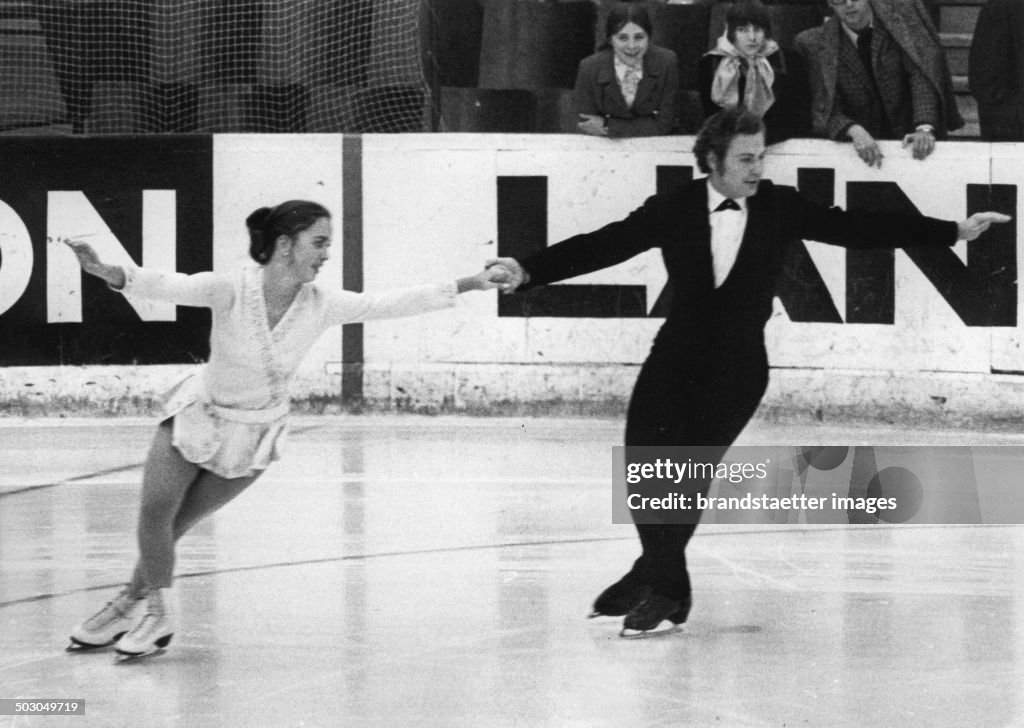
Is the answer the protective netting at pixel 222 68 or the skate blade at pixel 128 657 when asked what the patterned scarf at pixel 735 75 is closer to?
the protective netting at pixel 222 68

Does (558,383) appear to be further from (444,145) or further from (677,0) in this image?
(677,0)

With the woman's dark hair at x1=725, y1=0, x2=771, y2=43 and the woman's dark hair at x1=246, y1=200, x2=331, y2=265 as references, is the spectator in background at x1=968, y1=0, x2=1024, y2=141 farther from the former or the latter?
the woman's dark hair at x1=246, y1=200, x2=331, y2=265

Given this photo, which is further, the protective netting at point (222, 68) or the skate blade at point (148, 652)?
the protective netting at point (222, 68)

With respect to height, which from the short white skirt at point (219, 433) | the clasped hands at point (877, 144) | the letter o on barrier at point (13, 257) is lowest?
the short white skirt at point (219, 433)

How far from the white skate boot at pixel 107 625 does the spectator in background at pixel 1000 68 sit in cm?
703

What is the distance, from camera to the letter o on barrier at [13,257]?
33.7 feet

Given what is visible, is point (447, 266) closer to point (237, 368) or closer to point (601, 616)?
point (601, 616)

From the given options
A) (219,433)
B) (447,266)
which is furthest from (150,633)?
(447,266)

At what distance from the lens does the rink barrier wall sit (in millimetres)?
10133

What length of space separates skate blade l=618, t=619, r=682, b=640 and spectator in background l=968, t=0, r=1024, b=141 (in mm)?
5882

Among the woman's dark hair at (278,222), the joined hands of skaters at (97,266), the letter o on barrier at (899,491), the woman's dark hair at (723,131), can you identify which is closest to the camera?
the joined hands of skaters at (97,266)

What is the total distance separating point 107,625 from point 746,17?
6130 millimetres

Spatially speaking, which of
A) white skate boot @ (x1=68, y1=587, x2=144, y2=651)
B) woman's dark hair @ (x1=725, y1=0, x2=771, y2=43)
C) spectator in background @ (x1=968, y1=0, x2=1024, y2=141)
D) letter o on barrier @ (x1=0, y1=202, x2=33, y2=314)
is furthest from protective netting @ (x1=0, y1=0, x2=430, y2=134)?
white skate boot @ (x1=68, y1=587, x2=144, y2=651)

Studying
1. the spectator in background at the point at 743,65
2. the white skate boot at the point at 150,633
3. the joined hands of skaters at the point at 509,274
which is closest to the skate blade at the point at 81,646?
the white skate boot at the point at 150,633
